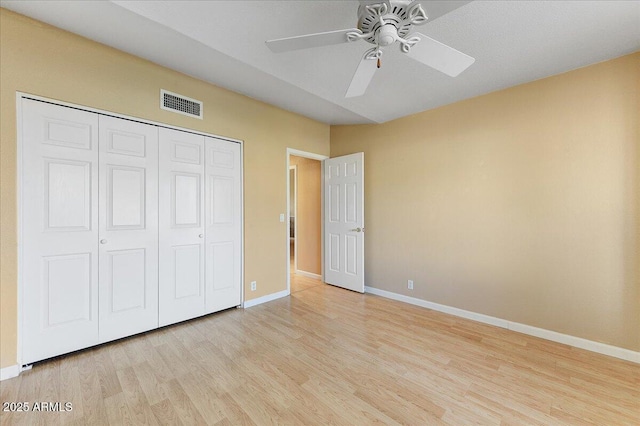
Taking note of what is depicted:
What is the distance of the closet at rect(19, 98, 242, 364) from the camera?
196 cm

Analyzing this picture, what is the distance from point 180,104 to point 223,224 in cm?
135

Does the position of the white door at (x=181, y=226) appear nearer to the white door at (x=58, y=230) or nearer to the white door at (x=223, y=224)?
the white door at (x=223, y=224)

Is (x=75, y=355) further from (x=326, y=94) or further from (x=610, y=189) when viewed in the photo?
(x=610, y=189)

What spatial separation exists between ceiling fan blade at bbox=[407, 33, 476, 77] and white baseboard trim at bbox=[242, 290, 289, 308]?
3050mm

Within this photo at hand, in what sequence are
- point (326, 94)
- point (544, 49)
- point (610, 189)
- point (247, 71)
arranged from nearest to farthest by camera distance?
point (544, 49)
point (610, 189)
point (247, 71)
point (326, 94)

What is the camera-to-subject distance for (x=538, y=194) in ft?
8.41

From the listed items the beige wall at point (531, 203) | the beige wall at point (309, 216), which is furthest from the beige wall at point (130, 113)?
the beige wall at point (531, 203)

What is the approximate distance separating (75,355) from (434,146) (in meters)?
4.18

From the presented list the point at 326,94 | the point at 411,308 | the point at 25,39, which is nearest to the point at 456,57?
the point at 326,94

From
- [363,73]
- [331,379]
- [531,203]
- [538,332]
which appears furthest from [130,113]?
[538,332]

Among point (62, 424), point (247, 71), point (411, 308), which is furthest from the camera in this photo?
point (411, 308)

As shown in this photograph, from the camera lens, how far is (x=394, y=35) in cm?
139

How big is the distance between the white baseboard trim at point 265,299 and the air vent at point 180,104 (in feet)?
7.43

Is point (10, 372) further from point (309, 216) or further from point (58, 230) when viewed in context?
point (309, 216)
